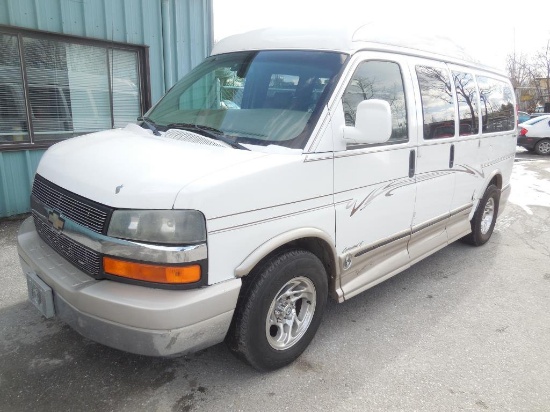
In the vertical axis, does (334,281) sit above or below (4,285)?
above

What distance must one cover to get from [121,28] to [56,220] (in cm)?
500

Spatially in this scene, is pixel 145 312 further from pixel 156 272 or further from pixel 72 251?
pixel 72 251

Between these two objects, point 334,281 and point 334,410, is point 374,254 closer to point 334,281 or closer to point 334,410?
point 334,281

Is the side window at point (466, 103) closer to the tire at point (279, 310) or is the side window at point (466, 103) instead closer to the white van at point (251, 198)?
the white van at point (251, 198)

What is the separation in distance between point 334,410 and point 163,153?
5.98 ft

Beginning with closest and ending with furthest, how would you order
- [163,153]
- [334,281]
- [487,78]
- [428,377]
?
1. [163,153]
2. [428,377]
3. [334,281]
4. [487,78]

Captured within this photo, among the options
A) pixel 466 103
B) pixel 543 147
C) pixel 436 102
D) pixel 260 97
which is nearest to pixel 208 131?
pixel 260 97

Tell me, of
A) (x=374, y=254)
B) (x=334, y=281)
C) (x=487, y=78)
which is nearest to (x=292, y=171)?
(x=334, y=281)

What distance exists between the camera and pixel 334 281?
10.4 ft

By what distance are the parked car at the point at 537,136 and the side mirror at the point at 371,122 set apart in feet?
51.0

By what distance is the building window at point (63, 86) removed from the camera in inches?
227

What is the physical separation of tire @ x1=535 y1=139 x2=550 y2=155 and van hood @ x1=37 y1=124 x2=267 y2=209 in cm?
1656

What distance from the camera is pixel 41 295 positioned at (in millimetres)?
2623

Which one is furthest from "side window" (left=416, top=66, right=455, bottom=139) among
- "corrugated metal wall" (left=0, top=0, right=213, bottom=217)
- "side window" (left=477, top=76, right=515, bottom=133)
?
"corrugated metal wall" (left=0, top=0, right=213, bottom=217)
